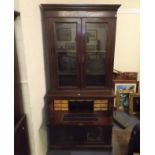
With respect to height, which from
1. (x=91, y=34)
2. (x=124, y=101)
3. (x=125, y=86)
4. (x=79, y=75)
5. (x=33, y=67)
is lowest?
(x=124, y=101)

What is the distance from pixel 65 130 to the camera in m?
2.55

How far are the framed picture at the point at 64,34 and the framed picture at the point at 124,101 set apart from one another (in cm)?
163

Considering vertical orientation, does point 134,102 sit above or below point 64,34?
below

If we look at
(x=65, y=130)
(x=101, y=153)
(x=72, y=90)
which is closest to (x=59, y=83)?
(x=72, y=90)

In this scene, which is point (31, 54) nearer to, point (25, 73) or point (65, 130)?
point (25, 73)

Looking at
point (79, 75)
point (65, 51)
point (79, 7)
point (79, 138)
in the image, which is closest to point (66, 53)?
point (65, 51)

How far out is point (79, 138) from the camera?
100 inches

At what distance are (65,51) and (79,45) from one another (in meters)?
0.20

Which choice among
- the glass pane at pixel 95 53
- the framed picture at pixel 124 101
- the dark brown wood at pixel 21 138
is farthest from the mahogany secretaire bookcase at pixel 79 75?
the framed picture at pixel 124 101

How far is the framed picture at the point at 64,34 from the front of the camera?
2.44 metres

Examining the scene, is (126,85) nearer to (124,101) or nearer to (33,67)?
(124,101)

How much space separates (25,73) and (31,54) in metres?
0.22

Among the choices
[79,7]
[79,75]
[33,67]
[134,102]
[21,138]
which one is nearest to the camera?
[21,138]

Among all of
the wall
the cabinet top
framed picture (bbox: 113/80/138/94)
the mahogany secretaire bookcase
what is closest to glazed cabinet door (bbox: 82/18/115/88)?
the mahogany secretaire bookcase
